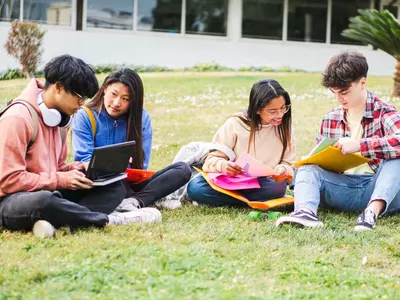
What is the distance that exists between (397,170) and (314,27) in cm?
1453

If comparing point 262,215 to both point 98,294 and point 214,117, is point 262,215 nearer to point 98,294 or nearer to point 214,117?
point 98,294

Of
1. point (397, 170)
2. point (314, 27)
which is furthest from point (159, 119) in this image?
point (314, 27)

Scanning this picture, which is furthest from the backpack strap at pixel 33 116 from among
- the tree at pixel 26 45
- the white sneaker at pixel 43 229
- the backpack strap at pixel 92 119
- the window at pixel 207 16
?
the window at pixel 207 16

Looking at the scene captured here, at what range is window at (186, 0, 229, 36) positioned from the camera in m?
17.5

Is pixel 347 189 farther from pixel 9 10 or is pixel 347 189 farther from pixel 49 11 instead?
pixel 49 11

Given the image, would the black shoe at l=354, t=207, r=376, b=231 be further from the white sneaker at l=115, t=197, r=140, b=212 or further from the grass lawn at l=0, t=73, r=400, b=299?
the white sneaker at l=115, t=197, r=140, b=212

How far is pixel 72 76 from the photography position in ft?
13.8

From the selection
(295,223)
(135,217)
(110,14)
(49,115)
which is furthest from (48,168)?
(110,14)

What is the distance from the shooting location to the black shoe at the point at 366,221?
177 inches

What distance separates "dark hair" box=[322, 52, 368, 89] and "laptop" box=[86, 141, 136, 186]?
139 centimetres

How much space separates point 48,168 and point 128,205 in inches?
26.4

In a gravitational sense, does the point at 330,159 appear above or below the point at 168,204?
above

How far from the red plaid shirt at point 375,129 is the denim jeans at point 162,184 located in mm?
1020

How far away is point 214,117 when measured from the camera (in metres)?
10.7
